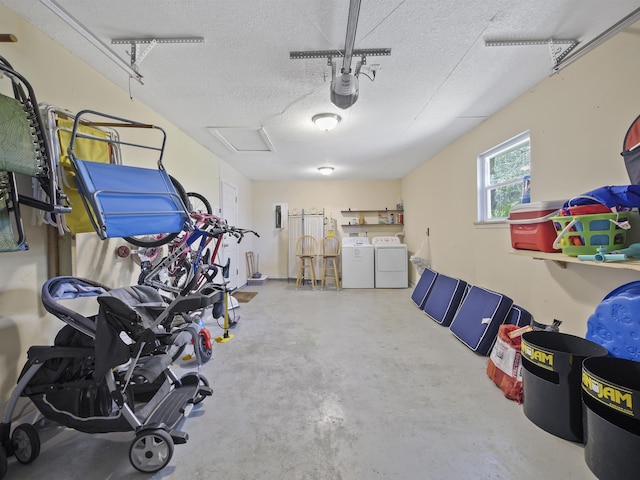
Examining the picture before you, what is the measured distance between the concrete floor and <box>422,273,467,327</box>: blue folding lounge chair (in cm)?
61

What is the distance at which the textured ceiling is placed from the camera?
A: 4.94ft

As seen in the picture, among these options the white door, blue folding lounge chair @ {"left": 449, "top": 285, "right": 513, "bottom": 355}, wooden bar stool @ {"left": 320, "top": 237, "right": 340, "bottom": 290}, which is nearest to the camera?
blue folding lounge chair @ {"left": 449, "top": 285, "right": 513, "bottom": 355}

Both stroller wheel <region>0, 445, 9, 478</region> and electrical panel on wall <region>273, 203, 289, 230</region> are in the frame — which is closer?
stroller wheel <region>0, 445, 9, 478</region>

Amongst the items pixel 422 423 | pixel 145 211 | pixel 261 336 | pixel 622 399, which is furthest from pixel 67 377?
pixel 622 399

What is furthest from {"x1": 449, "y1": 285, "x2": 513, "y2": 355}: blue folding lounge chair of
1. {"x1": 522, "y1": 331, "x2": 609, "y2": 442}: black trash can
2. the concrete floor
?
{"x1": 522, "y1": 331, "x2": 609, "y2": 442}: black trash can

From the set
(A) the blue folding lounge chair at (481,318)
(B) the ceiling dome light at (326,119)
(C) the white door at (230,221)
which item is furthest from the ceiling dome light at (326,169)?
(A) the blue folding lounge chair at (481,318)

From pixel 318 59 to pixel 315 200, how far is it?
14.5ft

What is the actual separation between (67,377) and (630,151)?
3262 mm

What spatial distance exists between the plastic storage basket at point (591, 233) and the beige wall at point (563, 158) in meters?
0.35

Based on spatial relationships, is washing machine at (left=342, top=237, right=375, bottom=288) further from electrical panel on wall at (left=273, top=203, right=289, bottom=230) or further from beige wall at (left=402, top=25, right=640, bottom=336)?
beige wall at (left=402, top=25, right=640, bottom=336)

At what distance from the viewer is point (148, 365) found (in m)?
1.55

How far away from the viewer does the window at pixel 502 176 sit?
104 inches

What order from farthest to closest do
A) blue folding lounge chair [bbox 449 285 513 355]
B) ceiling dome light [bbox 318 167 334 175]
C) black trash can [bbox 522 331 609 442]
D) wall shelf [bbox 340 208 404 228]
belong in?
wall shelf [bbox 340 208 404 228], ceiling dome light [bbox 318 167 334 175], blue folding lounge chair [bbox 449 285 513 355], black trash can [bbox 522 331 609 442]

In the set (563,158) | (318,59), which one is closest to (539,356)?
(563,158)
